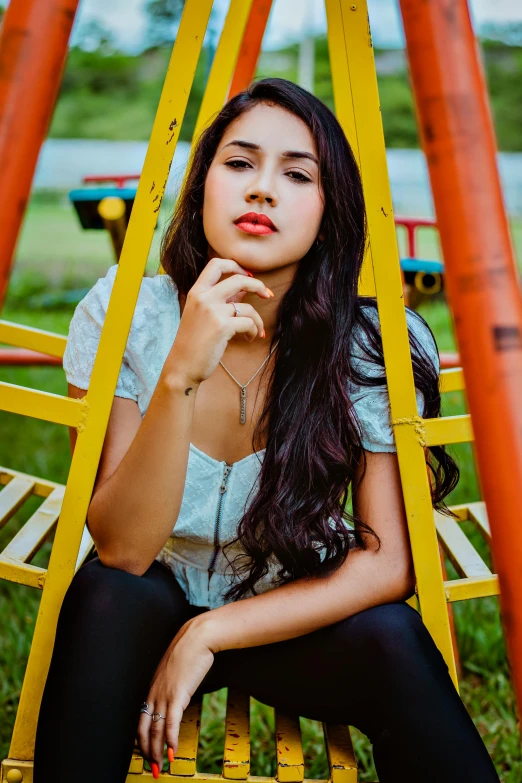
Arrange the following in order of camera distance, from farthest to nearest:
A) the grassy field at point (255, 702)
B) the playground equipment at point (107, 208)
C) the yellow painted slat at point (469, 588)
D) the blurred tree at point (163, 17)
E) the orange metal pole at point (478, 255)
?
1. the blurred tree at point (163, 17)
2. the playground equipment at point (107, 208)
3. the grassy field at point (255, 702)
4. the yellow painted slat at point (469, 588)
5. the orange metal pole at point (478, 255)

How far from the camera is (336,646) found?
128 cm

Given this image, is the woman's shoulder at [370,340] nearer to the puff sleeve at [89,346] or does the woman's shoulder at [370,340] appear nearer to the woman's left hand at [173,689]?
the puff sleeve at [89,346]

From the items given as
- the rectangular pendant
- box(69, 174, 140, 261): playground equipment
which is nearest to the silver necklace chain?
the rectangular pendant

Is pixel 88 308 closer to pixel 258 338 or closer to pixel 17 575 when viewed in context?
pixel 258 338

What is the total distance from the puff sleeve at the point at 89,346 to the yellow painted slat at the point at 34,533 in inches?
13.3

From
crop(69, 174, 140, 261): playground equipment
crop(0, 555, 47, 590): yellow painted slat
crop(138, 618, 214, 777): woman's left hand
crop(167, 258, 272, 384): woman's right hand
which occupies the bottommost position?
crop(138, 618, 214, 777): woman's left hand

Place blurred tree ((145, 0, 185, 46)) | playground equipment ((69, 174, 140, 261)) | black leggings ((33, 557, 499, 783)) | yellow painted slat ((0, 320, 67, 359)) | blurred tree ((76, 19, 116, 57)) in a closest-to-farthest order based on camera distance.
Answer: black leggings ((33, 557, 499, 783)) < yellow painted slat ((0, 320, 67, 359)) < playground equipment ((69, 174, 140, 261)) < blurred tree ((145, 0, 185, 46)) < blurred tree ((76, 19, 116, 57))

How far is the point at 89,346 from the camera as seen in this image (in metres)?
1.40

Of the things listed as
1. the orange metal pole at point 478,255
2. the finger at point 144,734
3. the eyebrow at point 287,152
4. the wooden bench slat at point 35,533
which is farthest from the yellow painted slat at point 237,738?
the eyebrow at point 287,152

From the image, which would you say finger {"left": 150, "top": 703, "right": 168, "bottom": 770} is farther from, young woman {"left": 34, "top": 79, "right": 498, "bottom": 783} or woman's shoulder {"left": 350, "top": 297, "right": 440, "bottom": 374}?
woman's shoulder {"left": 350, "top": 297, "right": 440, "bottom": 374}

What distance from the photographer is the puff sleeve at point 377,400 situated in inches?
52.1

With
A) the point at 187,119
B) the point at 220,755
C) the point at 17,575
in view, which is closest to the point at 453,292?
the point at 17,575

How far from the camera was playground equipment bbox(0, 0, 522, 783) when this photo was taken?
0.75m

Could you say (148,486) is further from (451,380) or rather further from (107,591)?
(451,380)
